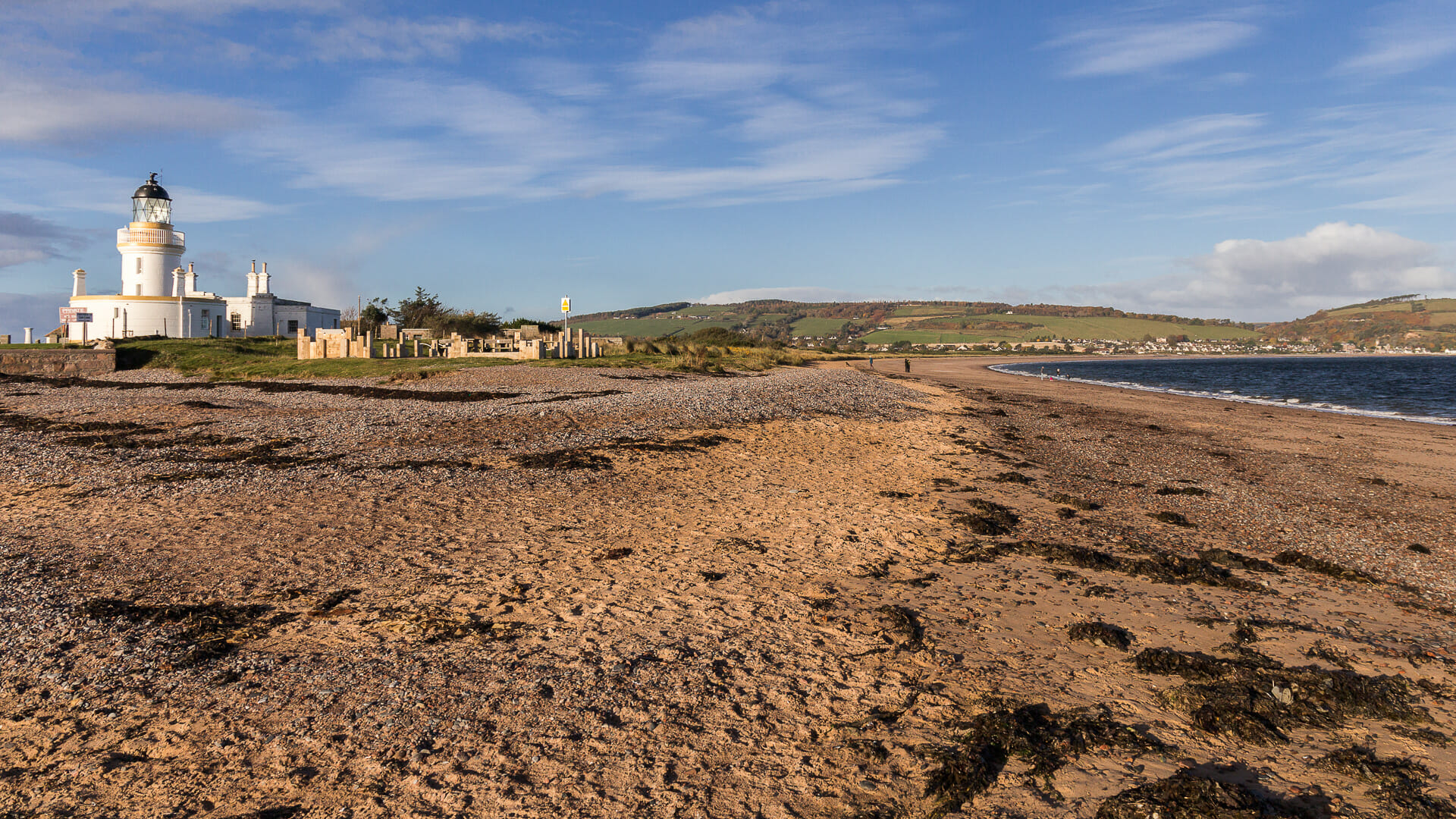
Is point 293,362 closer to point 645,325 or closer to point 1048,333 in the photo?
point 645,325

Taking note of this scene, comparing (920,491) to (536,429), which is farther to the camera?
(536,429)

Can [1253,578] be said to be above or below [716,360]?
below

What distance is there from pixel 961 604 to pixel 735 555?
7.93 feet

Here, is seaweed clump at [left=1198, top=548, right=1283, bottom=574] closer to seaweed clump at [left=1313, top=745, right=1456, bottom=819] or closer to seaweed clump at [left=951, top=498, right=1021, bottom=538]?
seaweed clump at [left=951, top=498, right=1021, bottom=538]

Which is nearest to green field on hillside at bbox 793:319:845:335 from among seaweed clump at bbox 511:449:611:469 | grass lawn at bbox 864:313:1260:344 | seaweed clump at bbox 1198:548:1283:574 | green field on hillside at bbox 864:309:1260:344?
grass lawn at bbox 864:313:1260:344

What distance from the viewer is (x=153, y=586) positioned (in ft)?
22.0

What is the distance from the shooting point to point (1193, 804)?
394cm

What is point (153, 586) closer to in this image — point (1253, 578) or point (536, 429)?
point (536, 429)

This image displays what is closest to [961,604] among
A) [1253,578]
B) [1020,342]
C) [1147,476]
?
[1253,578]

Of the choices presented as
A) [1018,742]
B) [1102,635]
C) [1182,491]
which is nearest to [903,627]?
[1102,635]

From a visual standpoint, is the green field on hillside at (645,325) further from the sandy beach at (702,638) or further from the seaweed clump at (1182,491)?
the sandy beach at (702,638)

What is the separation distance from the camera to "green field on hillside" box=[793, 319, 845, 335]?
179663mm

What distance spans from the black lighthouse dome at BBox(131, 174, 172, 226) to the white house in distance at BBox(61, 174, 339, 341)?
0.16 feet

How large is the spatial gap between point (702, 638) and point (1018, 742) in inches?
96.2
